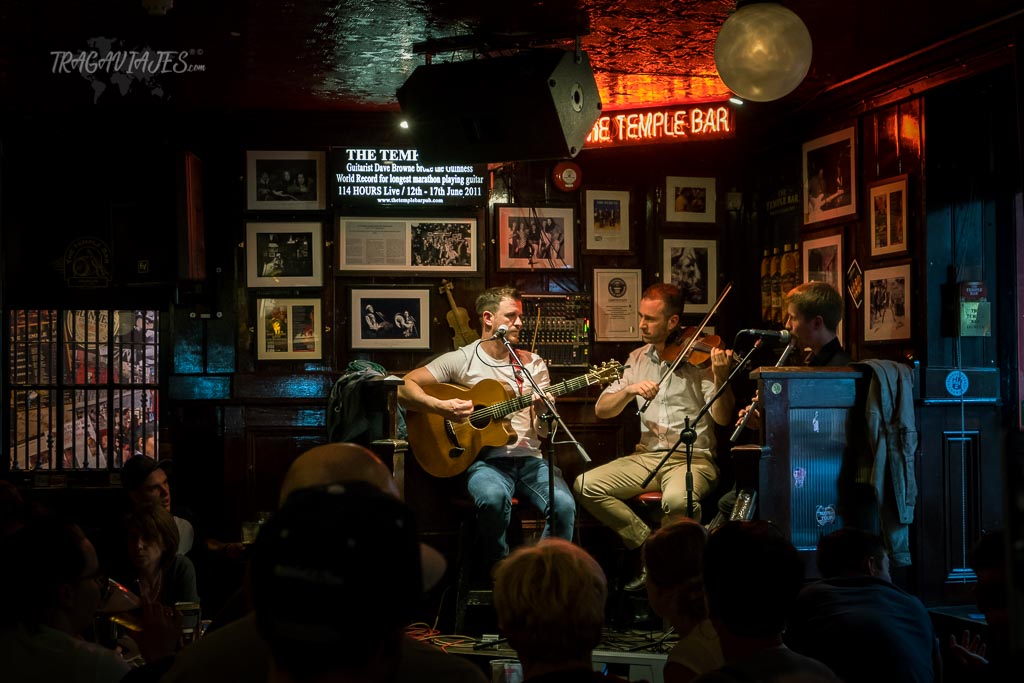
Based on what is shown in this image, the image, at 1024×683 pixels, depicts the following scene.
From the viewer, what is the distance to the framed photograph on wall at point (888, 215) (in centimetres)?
605

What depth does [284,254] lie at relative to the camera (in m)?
7.30

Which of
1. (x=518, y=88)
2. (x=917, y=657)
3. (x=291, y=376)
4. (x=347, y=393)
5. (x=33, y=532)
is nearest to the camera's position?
→ (x=33, y=532)

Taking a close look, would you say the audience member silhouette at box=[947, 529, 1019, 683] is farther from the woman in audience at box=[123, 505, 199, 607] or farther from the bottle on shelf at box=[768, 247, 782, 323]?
→ the bottle on shelf at box=[768, 247, 782, 323]

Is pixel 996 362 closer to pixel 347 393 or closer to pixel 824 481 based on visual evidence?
pixel 824 481

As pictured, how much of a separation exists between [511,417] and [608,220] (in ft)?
6.05

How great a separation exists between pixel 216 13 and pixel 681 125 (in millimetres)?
2990

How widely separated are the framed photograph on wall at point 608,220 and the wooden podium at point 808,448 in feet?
7.53

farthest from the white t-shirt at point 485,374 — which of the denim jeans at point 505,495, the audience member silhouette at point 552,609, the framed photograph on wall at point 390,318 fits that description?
the audience member silhouette at point 552,609

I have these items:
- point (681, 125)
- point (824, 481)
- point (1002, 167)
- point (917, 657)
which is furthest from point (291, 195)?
point (917, 657)

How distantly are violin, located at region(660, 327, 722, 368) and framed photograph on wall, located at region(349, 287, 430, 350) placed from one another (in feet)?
6.07

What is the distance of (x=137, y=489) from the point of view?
5.82 m

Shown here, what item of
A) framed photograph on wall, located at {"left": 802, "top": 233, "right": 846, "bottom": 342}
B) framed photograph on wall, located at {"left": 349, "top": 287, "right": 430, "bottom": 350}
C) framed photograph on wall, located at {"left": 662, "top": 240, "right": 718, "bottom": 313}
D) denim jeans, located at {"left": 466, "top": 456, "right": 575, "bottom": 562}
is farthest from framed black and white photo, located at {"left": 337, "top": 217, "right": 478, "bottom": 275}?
framed photograph on wall, located at {"left": 802, "top": 233, "right": 846, "bottom": 342}

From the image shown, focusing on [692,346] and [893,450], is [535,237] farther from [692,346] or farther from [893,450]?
[893,450]

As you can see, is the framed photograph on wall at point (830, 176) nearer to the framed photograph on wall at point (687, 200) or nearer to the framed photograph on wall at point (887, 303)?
the framed photograph on wall at point (887, 303)
